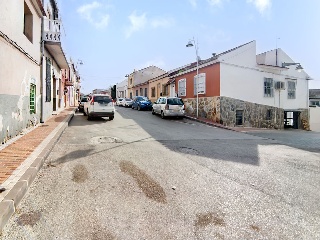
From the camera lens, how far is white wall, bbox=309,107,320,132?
24.2 metres

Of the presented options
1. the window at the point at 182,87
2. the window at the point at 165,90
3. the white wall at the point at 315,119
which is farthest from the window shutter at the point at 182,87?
the white wall at the point at 315,119

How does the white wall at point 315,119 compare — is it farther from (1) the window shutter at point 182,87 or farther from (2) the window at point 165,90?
(2) the window at point 165,90

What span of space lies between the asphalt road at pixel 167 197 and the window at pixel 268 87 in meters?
13.9

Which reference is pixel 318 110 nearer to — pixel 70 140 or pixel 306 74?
pixel 306 74

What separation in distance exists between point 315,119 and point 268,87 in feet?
26.4

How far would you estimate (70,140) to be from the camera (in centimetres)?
915

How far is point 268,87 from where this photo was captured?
2061 cm

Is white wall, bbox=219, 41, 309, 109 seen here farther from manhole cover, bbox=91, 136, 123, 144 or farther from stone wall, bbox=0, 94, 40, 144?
stone wall, bbox=0, 94, 40, 144

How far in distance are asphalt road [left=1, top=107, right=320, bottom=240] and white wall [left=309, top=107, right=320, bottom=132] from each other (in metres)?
19.5

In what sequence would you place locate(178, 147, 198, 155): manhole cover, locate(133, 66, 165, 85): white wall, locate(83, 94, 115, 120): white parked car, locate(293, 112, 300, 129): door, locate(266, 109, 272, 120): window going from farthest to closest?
locate(133, 66, 165, 85): white wall
locate(293, 112, 300, 129): door
locate(266, 109, 272, 120): window
locate(83, 94, 115, 120): white parked car
locate(178, 147, 198, 155): manhole cover

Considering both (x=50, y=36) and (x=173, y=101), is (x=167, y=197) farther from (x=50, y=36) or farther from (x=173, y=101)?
(x=173, y=101)

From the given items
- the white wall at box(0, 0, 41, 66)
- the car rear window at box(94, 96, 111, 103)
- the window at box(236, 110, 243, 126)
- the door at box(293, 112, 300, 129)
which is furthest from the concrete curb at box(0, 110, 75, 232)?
the door at box(293, 112, 300, 129)

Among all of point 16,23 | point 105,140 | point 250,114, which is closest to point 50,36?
point 16,23

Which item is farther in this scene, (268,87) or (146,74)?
(146,74)
